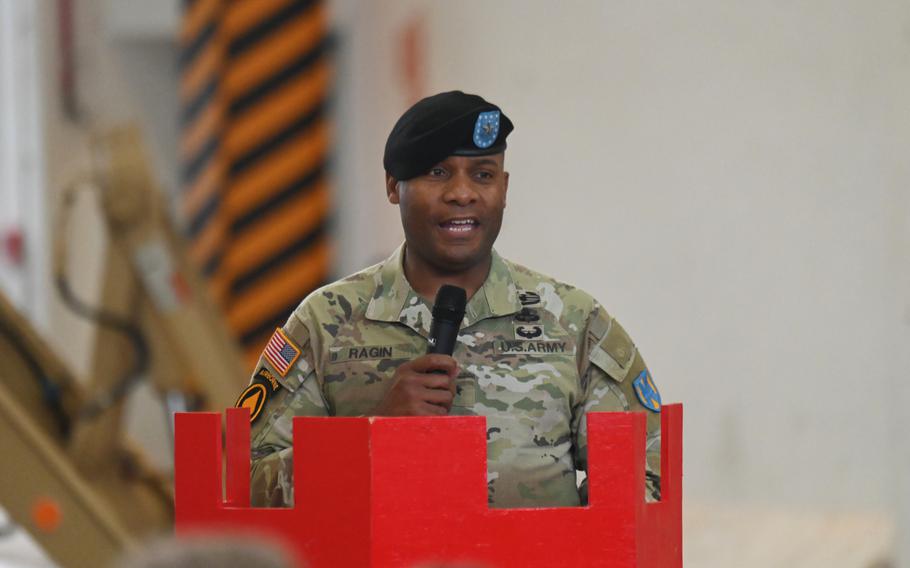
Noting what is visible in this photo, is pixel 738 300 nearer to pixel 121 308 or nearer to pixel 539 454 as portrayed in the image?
pixel 539 454

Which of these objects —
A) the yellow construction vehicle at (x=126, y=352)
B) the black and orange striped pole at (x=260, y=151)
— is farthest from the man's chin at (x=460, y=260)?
the black and orange striped pole at (x=260, y=151)

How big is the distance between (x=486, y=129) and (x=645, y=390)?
27cm

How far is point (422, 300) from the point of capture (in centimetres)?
138

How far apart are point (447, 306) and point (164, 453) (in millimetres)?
4281

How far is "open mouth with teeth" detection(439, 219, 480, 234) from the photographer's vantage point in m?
1.32

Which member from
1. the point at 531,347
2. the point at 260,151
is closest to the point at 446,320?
the point at 531,347

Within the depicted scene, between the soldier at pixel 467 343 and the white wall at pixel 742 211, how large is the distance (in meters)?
0.81

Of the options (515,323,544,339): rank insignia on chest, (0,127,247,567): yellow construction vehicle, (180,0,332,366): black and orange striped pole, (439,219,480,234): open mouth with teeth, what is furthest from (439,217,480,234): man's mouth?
(180,0,332,366): black and orange striped pole

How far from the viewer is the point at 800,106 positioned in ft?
7.26

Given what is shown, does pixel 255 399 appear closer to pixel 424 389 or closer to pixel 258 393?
pixel 258 393

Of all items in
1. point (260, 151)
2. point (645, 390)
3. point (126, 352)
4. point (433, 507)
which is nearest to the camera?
point (433, 507)

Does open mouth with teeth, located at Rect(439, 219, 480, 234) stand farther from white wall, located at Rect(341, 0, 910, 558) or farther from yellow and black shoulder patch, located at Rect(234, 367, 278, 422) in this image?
white wall, located at Rect(341, 0, 910, 558)

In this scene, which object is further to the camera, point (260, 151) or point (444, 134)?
point (260, 151)

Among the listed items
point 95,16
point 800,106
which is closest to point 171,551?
point 800,106
